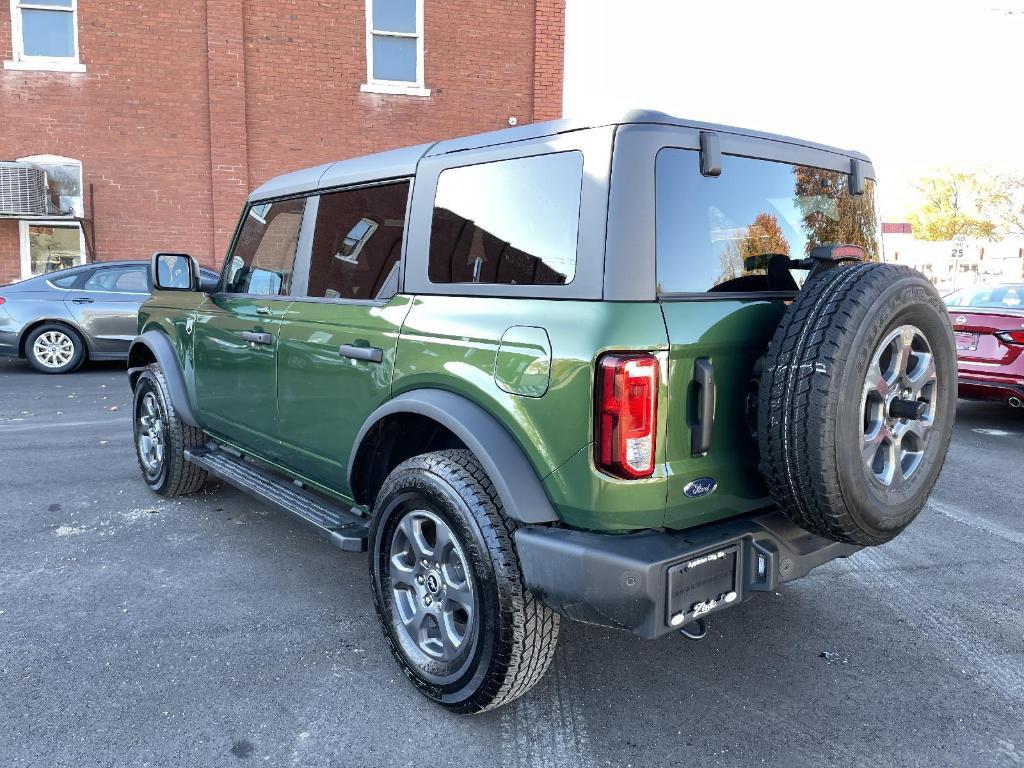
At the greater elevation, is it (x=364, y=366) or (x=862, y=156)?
(x=862, y=156)

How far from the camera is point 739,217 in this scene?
2.58 meters

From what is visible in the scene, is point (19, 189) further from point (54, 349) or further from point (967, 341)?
point (967, 341)

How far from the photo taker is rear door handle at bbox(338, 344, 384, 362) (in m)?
2.96

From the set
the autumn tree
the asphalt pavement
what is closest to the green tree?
the autumn tree

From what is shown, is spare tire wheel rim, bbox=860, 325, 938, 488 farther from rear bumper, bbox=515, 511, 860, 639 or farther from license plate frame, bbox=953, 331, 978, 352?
license plate frame, bbox=953, 331, 978, 352

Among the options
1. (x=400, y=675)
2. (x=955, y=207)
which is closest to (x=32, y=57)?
(x=400, y=675)

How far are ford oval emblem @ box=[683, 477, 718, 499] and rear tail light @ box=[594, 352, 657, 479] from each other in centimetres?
18

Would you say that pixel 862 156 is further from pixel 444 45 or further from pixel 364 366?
pixel 444 45

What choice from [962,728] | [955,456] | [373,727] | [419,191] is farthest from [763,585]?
[955,456]

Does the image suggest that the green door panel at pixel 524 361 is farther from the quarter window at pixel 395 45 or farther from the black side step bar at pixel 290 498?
the quarter window at pixel 395 45

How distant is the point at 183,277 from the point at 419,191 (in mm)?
2002

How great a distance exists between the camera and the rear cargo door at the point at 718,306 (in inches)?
90.2

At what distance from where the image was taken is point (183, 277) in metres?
4.35

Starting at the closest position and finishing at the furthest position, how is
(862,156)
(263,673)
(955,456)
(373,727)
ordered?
(373,727), (263,673), (862,156), (955,456)
